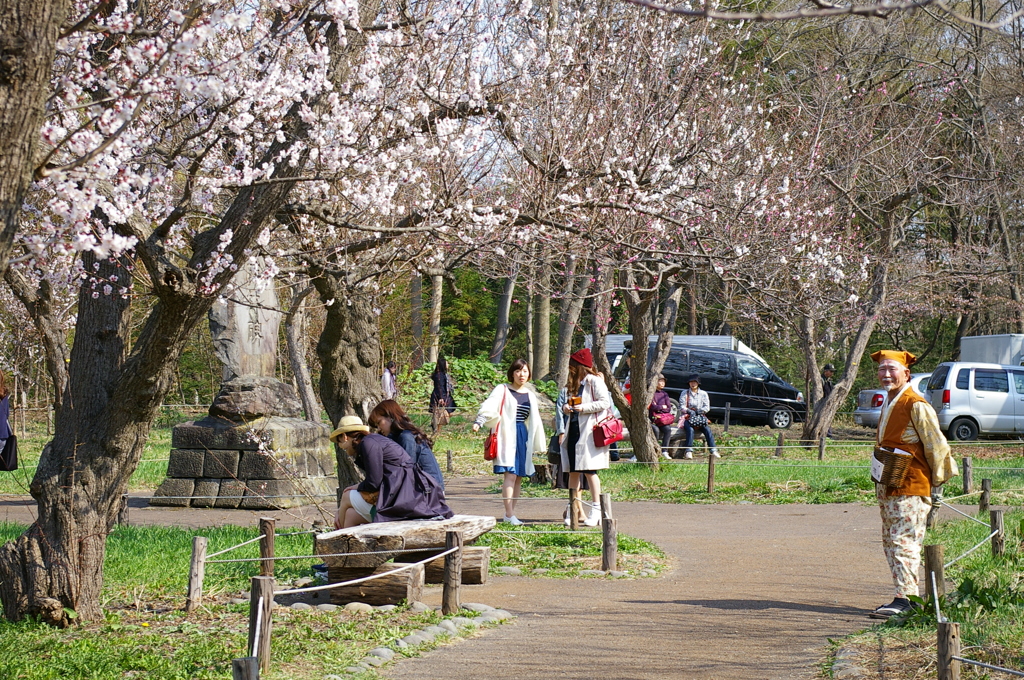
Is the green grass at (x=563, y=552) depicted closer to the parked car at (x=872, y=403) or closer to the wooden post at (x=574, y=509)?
the wooden post at (x=574, y=509)

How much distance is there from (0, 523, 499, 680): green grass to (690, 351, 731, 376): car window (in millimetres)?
19252

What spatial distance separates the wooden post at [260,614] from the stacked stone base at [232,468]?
782 cm

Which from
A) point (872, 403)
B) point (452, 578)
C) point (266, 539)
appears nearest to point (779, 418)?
point (872, 403)

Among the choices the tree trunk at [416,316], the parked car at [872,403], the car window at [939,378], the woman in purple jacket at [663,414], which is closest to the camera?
the woman in purple jacket at [663,414]

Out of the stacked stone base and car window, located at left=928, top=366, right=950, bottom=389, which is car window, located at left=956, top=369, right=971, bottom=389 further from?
the stacked stone base

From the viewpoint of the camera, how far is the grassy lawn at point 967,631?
5.00 m

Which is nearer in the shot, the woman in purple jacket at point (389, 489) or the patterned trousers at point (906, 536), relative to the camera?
the patterned trousers at point (906, 536)

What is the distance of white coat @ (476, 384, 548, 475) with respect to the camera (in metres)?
10.5

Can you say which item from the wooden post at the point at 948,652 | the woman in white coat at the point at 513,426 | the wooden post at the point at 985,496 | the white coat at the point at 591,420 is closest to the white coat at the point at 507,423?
the woman in white coat at the point at 513,426

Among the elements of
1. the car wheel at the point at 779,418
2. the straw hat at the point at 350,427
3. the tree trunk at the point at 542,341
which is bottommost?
the straw hat at the point at 350,427

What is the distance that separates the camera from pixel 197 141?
807 cm

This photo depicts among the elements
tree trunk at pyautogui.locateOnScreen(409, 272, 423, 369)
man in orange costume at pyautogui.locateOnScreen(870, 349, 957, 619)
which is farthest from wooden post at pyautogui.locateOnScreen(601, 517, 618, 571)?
tree trunk at pyautogui.locateOnScreen(409, 272, 423, 369)

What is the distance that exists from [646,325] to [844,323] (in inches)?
319

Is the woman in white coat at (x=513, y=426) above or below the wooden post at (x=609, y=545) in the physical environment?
above
